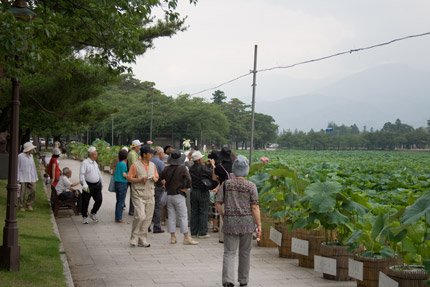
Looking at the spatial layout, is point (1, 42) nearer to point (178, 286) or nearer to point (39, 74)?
point (178, 286)

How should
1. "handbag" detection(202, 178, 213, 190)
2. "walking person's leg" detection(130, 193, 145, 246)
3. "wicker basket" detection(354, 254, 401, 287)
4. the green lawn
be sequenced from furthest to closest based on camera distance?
1. "handbag" detection(202, 178, 213, 190)
2. "walking person's leg" detection(130, 193, 145, 246)
3. the green lawn
4. "wicker basket" detection(354, 254, 401, 287)

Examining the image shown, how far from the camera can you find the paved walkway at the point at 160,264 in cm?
701

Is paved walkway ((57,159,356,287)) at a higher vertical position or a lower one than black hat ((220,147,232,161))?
lower

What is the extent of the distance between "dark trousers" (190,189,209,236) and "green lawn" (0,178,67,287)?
2601mm

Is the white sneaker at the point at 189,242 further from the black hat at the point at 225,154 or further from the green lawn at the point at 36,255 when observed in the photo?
the green lawn at the point at 36,255

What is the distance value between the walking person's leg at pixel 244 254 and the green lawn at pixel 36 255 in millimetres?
2129

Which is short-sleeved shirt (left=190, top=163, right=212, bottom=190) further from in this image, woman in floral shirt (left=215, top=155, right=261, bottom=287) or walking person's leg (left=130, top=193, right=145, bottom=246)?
woman in floral shirt (left=215, top=155, right=261, bottom=287)

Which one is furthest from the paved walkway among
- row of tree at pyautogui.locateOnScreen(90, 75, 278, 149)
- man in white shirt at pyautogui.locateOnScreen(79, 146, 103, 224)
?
row of tree at pyautogui.locateOnScreen(90, 75, 278, 149)

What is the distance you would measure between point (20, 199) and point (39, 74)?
319 centimetres

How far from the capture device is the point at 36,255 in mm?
7957

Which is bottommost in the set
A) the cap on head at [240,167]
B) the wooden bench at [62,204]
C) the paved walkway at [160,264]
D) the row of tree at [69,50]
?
the paved walkway at [160,264]

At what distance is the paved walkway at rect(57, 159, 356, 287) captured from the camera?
7012 mm

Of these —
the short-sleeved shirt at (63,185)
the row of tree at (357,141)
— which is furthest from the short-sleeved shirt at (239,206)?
the row of tree at (357,141)

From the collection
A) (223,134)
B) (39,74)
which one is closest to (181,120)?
(223,134)
